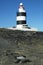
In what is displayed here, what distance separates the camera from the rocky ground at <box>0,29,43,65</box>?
22008 millimetres

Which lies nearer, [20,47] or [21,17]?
[20,47]

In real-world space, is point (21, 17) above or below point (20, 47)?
above

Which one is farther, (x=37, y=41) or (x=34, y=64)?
(x=37, y=41)

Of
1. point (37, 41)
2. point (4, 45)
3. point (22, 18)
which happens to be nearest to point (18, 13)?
point (22, 18)

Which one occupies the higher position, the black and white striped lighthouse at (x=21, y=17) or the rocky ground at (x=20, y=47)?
the black and white striped lighthouse at (x=21, y=17)

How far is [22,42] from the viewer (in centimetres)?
3177

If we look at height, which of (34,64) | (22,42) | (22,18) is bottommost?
(34,64)

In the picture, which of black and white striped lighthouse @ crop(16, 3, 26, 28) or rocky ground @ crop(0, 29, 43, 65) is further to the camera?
black and white striped lighthouse @ crop(16, 3, 26, 28)

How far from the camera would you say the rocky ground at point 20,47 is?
2201 centimetres

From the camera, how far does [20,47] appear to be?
95.7 feet

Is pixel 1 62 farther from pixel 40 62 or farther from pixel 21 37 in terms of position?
pixel 21 37

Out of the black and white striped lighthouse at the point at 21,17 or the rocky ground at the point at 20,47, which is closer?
the rocky ground at the point at 20,47

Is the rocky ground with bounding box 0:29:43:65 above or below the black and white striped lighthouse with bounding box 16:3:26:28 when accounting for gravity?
below

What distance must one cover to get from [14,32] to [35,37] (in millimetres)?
3012
